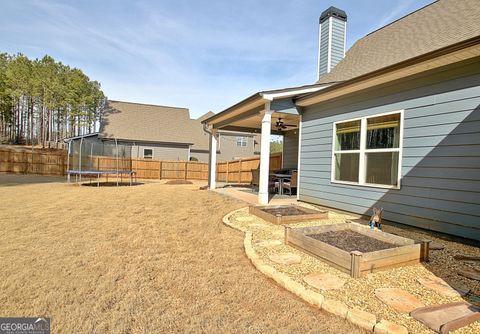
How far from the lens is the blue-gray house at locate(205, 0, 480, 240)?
151 inches

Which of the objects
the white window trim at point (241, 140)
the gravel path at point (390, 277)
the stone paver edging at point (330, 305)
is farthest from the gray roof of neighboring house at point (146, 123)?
the stone paver edging at point (330, 305)

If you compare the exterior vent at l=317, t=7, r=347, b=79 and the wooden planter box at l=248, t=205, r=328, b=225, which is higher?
the exterior vent at l=317, t=7, r=347, b=79

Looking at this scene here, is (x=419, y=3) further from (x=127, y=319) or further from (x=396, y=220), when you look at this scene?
(x=127, y=319)

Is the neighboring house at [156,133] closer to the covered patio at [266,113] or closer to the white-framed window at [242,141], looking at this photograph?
the white-framed window at [242,141]

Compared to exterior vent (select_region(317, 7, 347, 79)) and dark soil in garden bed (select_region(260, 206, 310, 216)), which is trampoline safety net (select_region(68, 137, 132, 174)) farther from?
exterior vent (select_region(317, 7, 347, 79))

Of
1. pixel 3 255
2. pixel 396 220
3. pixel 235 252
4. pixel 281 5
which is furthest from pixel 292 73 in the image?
pixel 3 255

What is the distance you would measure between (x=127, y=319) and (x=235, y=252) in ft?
5.86

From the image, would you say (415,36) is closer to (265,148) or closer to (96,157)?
(265,148)

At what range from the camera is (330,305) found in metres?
2.18

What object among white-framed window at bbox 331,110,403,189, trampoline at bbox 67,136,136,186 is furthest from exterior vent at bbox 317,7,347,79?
trampoline at bbox 67,136,136,186

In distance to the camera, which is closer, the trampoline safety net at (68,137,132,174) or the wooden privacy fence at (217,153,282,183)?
the trampoline safety net at (68,137,132,174)

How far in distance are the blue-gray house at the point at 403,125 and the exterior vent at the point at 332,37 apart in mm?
1741

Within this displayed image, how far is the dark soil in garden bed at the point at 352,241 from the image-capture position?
329cm

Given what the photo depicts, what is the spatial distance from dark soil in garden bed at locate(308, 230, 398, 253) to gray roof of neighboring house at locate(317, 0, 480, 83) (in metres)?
3.89
